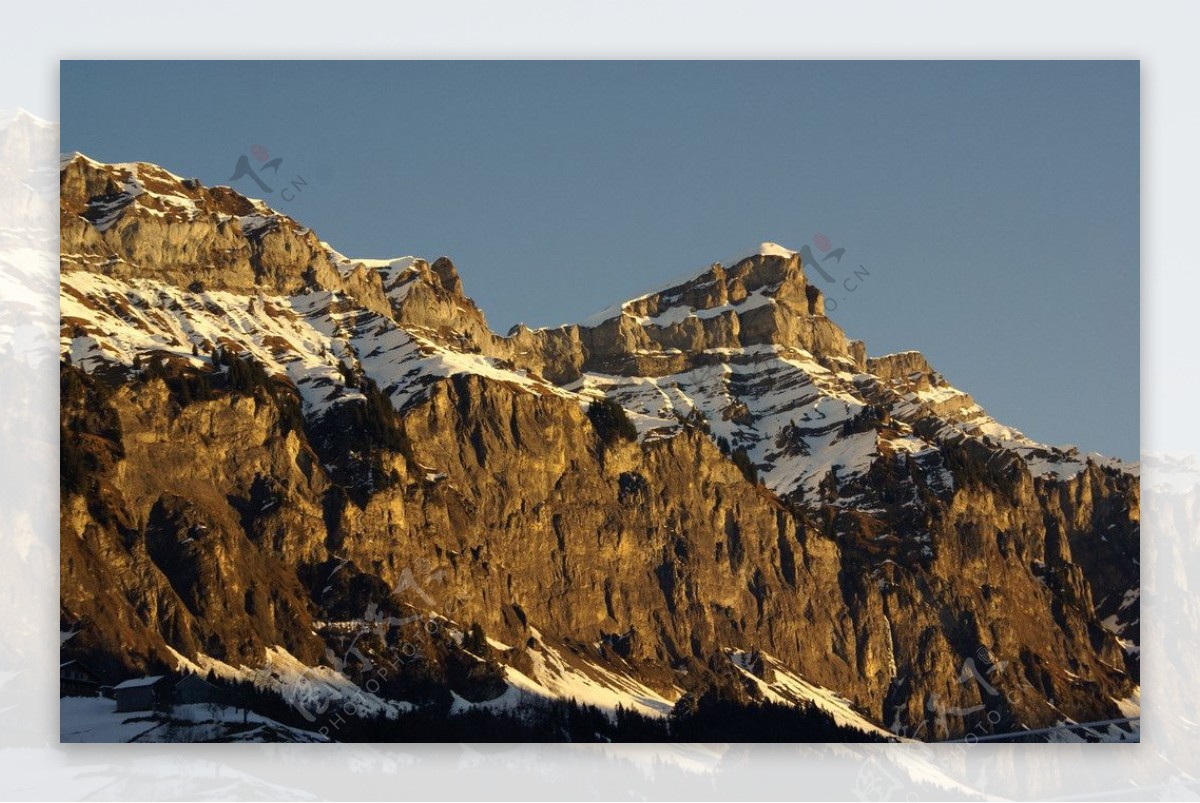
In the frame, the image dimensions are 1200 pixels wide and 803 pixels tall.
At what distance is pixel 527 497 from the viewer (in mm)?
103750

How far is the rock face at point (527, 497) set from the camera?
87875 mm

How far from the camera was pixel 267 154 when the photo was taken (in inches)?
3246

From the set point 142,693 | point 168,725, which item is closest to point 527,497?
point 142,693

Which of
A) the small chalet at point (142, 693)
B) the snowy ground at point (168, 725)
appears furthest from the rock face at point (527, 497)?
the snowy ground at point (168, 725)

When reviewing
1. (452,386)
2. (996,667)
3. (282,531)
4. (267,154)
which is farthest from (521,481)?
(267,154)

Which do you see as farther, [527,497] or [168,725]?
[527,497]

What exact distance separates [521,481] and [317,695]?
75.0 ft

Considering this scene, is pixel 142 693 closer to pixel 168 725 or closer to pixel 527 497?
pixel 168 725

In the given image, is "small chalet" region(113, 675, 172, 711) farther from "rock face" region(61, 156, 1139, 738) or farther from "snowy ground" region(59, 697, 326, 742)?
"rock face" region(61, 156, 1139, 738)

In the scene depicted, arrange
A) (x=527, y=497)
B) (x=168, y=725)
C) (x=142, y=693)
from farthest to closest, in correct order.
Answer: (x=527, y=497), (x=142, y=693), (x=168, y=725)

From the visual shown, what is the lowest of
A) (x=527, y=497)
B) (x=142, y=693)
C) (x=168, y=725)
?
(x=168, y=725)

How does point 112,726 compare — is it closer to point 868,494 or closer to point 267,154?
point 267,154

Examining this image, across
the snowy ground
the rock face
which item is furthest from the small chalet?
the rock face

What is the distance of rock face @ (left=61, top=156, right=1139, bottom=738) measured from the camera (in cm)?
8788
